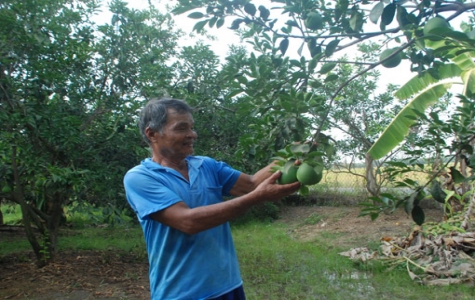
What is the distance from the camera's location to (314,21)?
194 centimetres

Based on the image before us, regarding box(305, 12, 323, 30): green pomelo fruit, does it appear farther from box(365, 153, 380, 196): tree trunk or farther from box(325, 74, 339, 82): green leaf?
box(365, 153, 380, 196): tree trunk

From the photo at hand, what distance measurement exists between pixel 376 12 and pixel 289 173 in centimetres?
75

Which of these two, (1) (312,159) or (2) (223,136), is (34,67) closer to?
(2) (223,136)

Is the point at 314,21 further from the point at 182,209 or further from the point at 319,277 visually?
the point at 319,277

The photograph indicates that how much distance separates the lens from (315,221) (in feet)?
28.8

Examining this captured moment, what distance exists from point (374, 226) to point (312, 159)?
6.58m

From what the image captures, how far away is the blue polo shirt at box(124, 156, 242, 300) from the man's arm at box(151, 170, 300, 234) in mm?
43

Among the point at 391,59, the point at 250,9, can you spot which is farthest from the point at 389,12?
the point at 250,9

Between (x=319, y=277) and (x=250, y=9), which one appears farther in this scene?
(x=319, y=277)

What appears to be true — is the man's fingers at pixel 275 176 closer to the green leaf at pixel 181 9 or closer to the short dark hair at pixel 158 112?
the short dark hair at pixel 158 112

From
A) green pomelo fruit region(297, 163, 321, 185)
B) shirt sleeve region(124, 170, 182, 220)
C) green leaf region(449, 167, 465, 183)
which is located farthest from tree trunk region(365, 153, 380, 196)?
shirt sleeve region(124, 170, 182, 220)

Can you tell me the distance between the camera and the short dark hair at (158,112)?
1.99 metres

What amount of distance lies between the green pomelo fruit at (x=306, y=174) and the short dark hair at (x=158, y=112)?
62cm

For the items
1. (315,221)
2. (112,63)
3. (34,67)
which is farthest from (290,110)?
(315,221)
